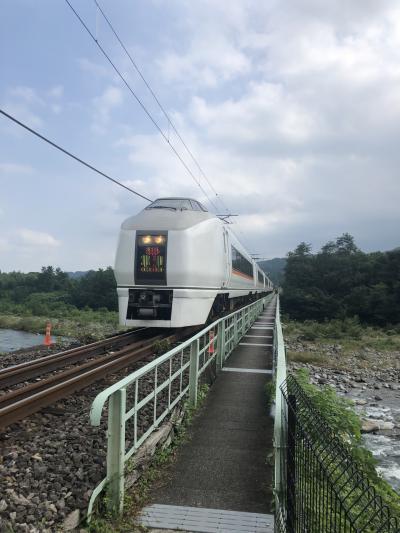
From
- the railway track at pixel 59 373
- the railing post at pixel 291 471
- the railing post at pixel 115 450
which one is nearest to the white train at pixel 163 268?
the railway track at pixel 59 373

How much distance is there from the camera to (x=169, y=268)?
36.1 ft

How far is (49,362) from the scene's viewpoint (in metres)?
8.44

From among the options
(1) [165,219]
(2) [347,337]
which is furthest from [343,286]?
(1) [165,219]

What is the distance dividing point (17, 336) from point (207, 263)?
24.8 metres

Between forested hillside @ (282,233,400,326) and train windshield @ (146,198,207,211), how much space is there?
4523cm

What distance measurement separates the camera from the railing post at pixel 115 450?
11.3 ft

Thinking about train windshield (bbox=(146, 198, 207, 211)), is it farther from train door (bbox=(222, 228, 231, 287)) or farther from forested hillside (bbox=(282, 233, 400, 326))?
forested hillside (bbox=(282, 233, 400, 326))

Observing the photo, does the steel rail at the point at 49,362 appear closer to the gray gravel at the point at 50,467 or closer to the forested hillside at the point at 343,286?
the gray gravel at the point at 50,467

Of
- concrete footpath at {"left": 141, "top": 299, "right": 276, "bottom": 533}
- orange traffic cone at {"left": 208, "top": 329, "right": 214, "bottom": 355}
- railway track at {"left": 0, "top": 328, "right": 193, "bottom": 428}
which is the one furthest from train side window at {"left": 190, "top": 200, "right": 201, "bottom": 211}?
concrete footpath at {"left": 141, "top": 299, "right": 276, "bottom": 533}

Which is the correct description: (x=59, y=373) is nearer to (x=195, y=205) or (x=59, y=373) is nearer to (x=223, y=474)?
(x=223, y=474)

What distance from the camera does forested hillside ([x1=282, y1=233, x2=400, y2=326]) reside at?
184 feet

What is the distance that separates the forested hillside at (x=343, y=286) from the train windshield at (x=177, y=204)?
4523 centimetres

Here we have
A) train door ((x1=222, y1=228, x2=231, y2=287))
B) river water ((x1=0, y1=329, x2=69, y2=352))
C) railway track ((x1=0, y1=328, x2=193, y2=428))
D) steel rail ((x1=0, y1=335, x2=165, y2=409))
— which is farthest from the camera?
Answer: river water ((x1=0, y1=329, x2=69, y2=352))

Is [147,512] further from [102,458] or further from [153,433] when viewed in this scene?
[153,433]
